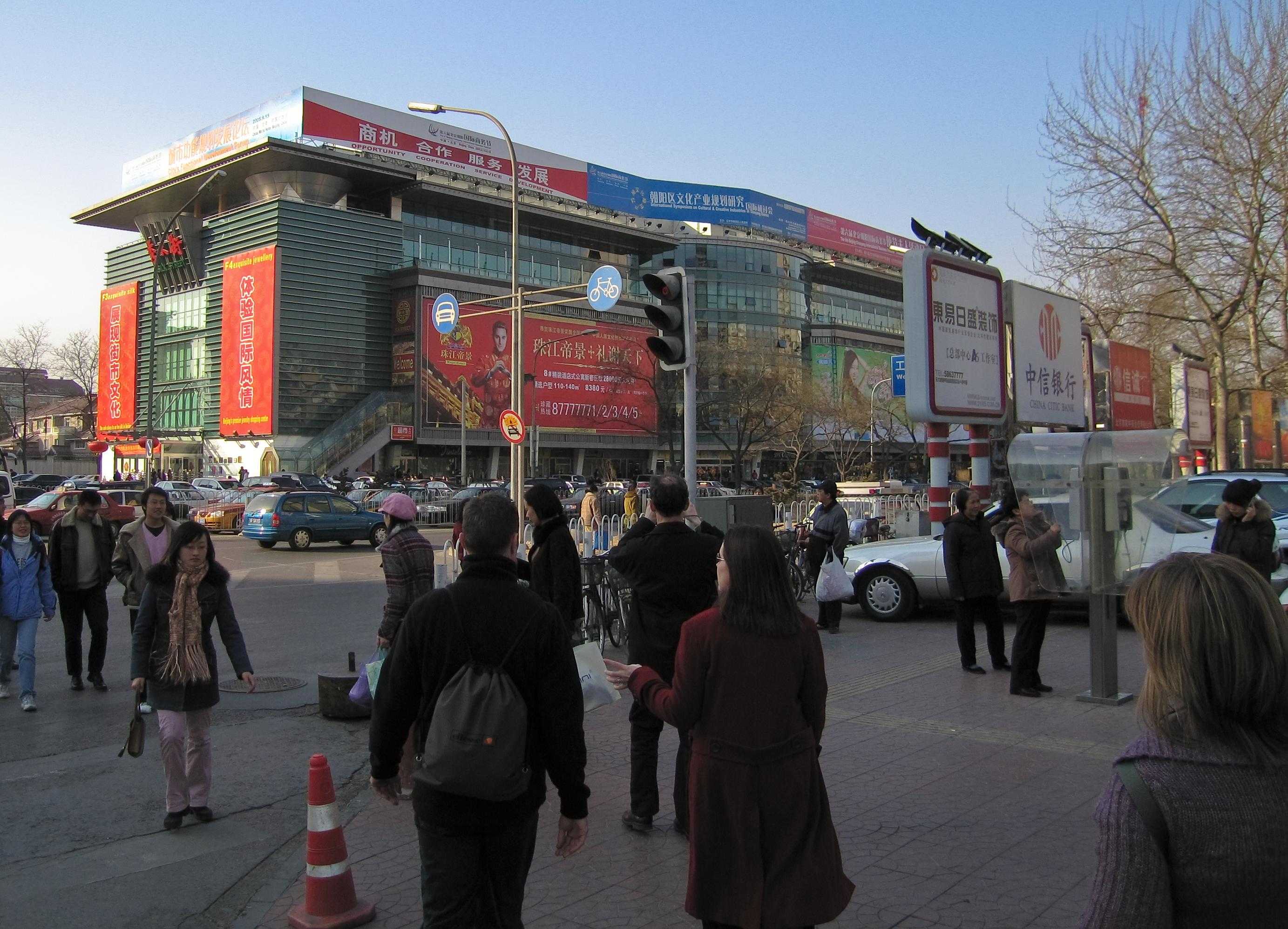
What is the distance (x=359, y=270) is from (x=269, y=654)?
5362cm

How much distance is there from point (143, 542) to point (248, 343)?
176 ft

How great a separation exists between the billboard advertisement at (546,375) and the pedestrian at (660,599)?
51739 mm

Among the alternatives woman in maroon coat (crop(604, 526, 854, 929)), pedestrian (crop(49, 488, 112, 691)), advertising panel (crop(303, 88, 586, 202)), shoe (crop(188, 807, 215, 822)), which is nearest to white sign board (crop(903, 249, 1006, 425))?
pedestrian (crop(49, 488, 112, 691))

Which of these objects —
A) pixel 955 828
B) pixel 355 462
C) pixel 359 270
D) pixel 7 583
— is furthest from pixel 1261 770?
pixel 359 270

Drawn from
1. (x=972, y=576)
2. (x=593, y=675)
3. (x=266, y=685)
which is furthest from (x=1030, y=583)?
(x=266, y=685)

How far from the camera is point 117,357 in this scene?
67938 millimetres

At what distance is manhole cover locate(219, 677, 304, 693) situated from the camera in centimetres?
902

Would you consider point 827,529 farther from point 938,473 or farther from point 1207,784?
point 1207,784

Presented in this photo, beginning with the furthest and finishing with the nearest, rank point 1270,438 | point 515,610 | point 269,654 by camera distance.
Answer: point 1270,438
point 269,654
point 515,610

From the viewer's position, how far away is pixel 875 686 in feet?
28.5

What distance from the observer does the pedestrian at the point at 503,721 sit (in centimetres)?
293

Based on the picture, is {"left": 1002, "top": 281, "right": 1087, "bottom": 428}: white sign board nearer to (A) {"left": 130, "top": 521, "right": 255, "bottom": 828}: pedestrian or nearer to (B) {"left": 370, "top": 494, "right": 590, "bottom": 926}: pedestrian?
(A) {"left": 130, "top": 521, "right": 255, "bottom": 828}: pedestrian

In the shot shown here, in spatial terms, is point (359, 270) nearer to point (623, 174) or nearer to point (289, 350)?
point (289, 350)

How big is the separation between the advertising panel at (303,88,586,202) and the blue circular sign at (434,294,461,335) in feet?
146
